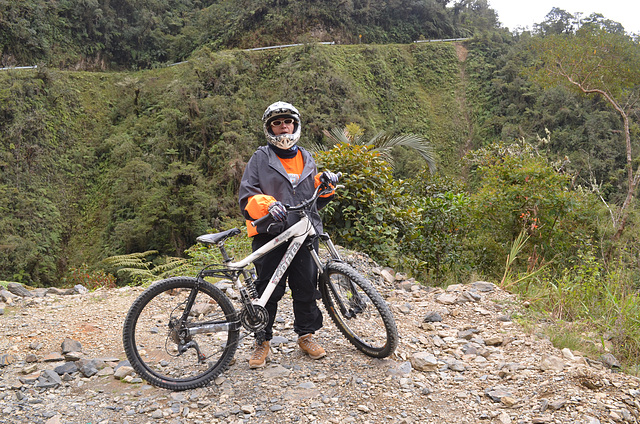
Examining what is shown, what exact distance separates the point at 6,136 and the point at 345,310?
2842 cm

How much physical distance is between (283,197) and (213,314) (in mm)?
987

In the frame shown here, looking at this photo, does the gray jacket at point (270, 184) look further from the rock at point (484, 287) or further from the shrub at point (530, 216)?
the shrub at point (530, 216)

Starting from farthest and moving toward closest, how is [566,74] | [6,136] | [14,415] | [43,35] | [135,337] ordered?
[43,35] → [6,136] → [566,74] → [135,337] → [14,415]

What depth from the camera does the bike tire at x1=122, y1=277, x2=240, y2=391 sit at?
2.90 meters

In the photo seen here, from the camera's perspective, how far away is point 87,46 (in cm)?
3553

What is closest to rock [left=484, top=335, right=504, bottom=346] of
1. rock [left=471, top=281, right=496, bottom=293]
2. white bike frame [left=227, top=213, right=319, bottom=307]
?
rock [left=471, top=281, right=496, bottom=293]

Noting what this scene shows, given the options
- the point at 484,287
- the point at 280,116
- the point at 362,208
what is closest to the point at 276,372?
the point at 280,116

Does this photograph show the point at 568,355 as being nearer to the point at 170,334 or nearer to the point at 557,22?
the point at 170,334

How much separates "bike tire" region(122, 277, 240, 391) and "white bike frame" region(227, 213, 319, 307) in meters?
0.23

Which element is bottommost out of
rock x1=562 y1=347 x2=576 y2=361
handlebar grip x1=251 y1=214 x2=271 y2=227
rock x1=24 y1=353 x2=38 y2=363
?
rock x1=24 y1=353 x2=38 y2=363

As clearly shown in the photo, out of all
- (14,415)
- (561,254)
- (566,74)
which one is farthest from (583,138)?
(14,415)

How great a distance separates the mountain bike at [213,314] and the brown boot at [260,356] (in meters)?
0.18

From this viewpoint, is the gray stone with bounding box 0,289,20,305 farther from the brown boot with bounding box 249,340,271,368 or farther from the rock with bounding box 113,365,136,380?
the brown boot with bounding box 249,340,271,368

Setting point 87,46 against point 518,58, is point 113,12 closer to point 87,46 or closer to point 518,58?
point 87,46
